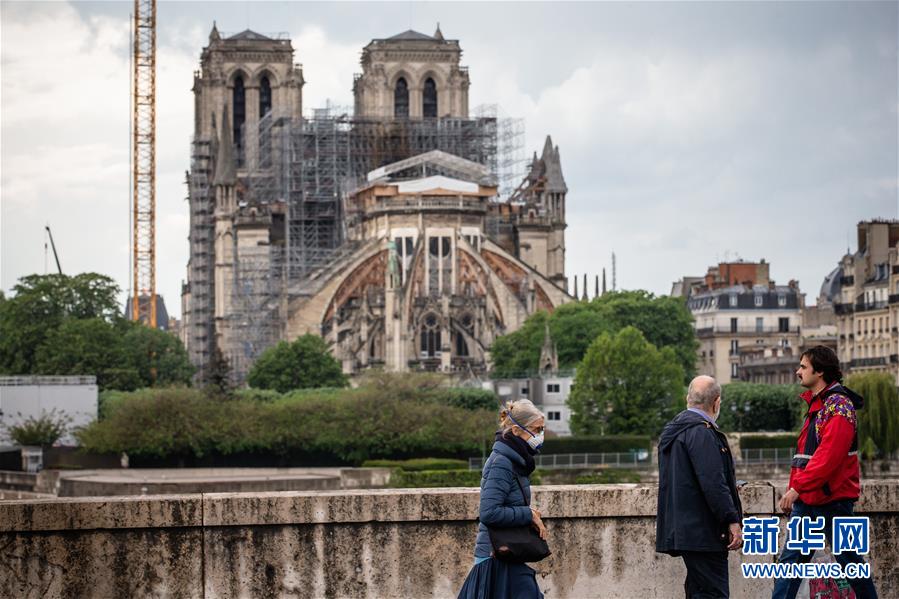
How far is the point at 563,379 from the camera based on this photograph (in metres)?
105

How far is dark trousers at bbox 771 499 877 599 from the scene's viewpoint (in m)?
15.1

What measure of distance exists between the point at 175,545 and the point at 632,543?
12.7 feet

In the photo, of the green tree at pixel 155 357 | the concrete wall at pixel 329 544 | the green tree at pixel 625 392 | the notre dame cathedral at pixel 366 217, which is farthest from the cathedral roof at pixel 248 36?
the concrete wall at pixel 329 544

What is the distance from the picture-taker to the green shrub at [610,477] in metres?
73.9

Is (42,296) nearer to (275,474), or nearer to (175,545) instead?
(275,474)

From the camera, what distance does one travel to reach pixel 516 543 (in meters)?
14.1

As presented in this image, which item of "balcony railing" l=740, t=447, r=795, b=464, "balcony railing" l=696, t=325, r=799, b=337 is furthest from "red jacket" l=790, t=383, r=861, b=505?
"balcony railing" l=696, t=325, r=799, b=337

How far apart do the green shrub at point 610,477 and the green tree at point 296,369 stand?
31.8m

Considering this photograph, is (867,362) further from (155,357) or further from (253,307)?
(253,307)

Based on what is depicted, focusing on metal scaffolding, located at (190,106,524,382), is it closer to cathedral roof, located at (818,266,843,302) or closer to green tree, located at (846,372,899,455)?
cathedral roof, located at (818,266,843,302)

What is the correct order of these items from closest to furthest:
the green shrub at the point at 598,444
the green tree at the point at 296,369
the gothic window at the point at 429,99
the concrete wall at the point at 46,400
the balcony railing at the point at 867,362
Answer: the green shrub at the point at 598,444 < the concrete wall at the point at 46,400 < the balcony railing at the point at 867,362 < the green tree at the point at 296,369 < the gothic window at the point at 429,99

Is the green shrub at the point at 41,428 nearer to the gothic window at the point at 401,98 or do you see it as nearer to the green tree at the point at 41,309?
the green tree at the point at 41,309

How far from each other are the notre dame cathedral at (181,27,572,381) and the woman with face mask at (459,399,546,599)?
99.5 m

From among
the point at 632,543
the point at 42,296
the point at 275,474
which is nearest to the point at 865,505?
the point at 632,543
